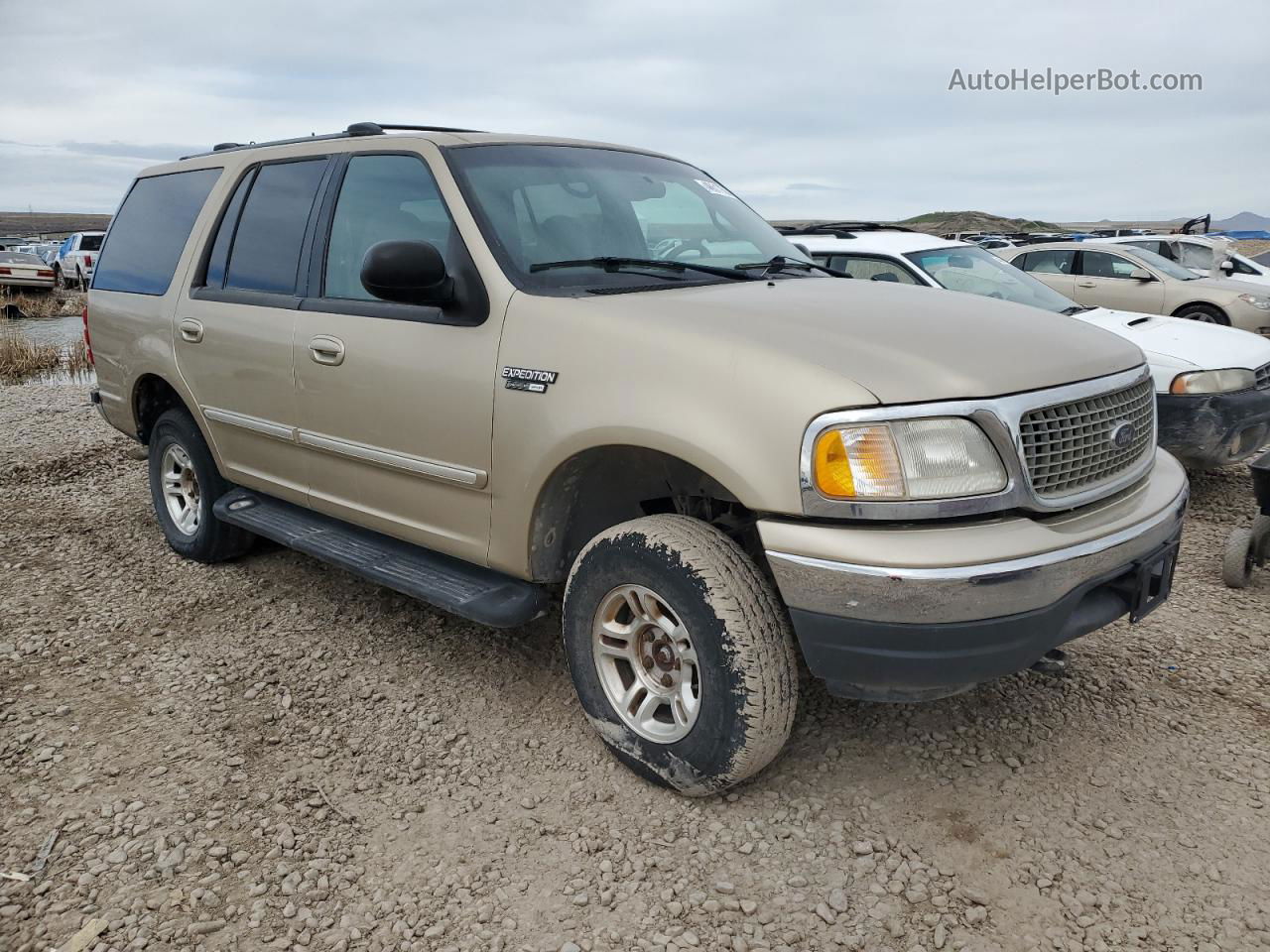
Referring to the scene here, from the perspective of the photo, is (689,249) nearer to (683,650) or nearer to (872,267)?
(683,650)

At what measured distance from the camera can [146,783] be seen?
9.81 ft

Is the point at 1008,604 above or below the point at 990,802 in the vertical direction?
above

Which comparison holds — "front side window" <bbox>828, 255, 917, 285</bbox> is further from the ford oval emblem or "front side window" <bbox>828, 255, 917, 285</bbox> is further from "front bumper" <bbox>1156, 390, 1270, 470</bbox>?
the ford oval emblem

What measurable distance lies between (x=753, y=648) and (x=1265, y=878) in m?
1.44

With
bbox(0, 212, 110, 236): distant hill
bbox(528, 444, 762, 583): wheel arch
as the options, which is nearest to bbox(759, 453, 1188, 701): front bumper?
bbox(528, 444, 762, 583): wheel arch

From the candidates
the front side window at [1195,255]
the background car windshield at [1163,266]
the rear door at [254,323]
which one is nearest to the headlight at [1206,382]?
the rear door at [254,323]

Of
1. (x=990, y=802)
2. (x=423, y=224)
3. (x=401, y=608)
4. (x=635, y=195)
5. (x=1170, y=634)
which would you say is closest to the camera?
(x=990, y=802)

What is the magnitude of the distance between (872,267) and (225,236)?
169 inches

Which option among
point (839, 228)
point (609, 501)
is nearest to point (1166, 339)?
point (839, 228)

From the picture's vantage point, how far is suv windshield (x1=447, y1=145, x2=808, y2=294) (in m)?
3.16

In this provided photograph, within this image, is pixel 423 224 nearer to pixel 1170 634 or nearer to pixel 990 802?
pixel 990 802

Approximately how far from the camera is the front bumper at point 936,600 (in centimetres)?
229

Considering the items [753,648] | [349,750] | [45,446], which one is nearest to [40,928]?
[349,750]

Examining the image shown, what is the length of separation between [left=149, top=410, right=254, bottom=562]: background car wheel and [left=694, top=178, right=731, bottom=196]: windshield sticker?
266cm
